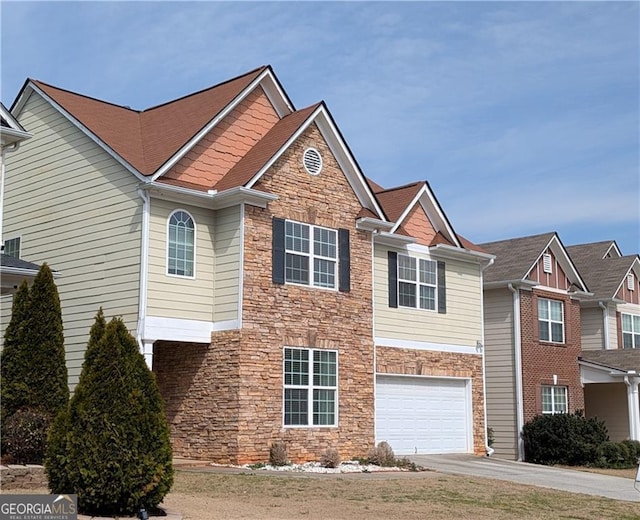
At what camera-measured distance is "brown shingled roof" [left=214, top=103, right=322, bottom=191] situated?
2216 cm

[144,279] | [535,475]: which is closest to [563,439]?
[535,475]

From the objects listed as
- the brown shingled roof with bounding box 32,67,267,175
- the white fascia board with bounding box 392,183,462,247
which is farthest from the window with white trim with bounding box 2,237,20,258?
the white fascia board with bounding box 392,183,462,247

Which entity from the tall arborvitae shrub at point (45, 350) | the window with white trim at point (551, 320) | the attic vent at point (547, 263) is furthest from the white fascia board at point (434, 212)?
the tall arborvitae shrub at point (45, 350)

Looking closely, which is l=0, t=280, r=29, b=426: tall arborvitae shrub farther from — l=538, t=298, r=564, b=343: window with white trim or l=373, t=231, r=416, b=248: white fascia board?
l=538, t=298, r=564, b=343: window with white trim

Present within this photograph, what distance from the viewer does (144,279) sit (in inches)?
816

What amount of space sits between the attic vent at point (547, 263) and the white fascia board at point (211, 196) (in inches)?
548

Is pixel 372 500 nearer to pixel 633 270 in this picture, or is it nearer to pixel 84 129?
pixel 84 129

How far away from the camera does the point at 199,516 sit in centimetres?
1231

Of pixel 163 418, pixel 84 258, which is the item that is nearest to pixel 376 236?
pixel 84 258

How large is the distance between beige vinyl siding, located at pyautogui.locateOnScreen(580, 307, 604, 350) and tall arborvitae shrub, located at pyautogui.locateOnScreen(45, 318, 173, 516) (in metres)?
27.8

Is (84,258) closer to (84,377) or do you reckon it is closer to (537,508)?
(84,377)

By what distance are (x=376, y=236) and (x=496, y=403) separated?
9242 millimetres

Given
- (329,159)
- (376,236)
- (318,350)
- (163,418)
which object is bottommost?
(163,418)
